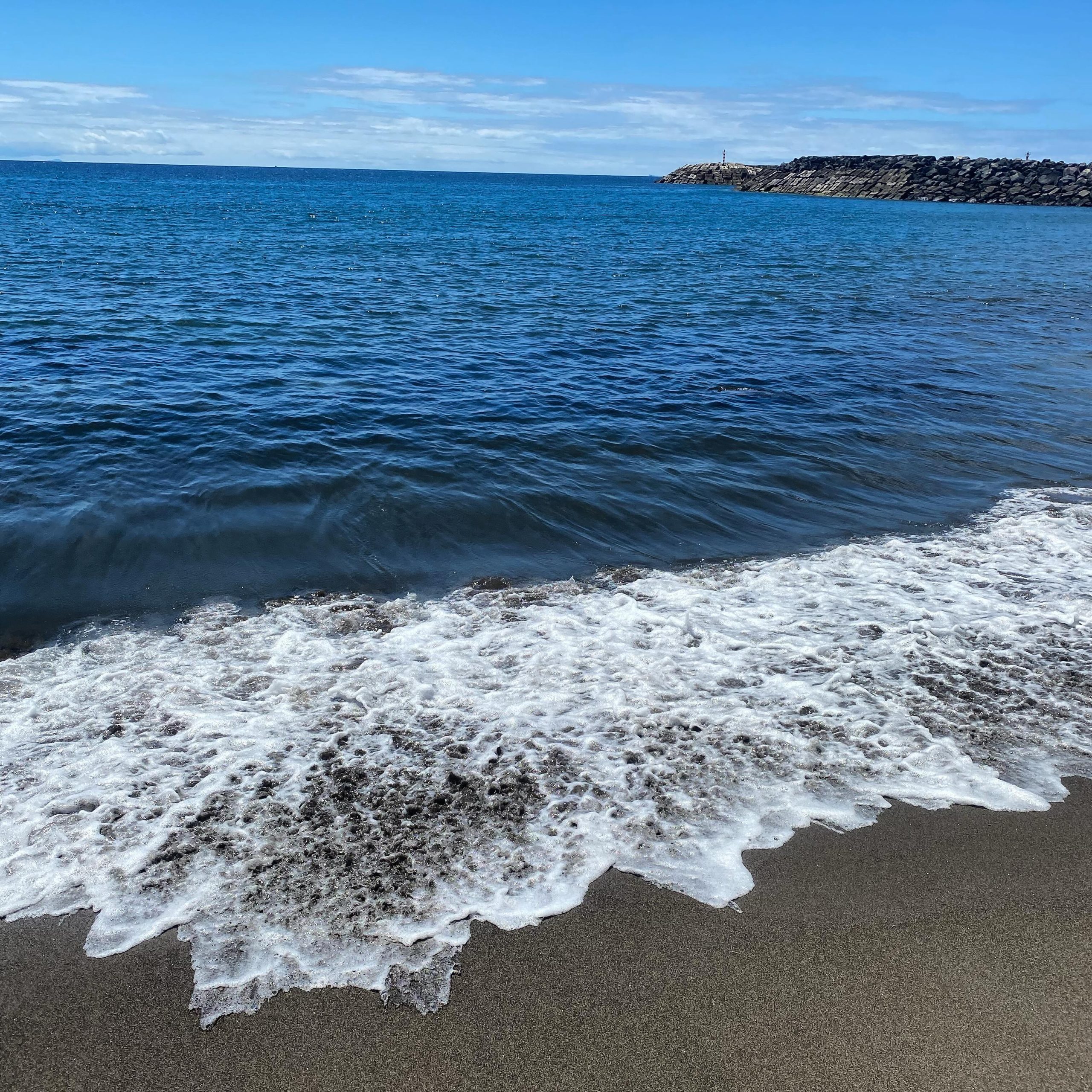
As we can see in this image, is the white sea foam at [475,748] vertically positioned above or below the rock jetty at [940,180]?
above

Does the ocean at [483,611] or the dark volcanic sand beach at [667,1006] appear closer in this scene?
the dark volcanic sand beach at [667,1006]

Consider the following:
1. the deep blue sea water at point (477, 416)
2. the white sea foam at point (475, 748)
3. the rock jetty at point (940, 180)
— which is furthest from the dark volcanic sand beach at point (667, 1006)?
the rock jetty at point (940, 180)

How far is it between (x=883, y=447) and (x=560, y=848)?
37.2 ft

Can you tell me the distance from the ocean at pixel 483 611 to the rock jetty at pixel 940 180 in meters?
110

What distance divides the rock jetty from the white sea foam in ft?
413

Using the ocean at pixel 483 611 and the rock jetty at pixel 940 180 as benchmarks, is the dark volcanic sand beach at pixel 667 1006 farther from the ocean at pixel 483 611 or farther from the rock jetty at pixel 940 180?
the rock jetty at pixel 940 180

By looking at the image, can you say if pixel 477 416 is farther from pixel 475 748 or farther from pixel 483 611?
pixel 475 748

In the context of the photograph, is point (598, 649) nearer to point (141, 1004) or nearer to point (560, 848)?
point (560, 848)

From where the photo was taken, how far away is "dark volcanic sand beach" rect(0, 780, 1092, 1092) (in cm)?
380

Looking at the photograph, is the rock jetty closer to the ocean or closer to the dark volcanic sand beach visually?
the ocean

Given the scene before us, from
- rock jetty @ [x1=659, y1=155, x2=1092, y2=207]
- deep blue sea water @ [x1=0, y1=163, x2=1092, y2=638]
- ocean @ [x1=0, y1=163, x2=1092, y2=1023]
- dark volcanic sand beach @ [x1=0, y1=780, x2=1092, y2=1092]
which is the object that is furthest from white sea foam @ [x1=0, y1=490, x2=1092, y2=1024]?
rock jetty @ [x1=659, y1=155, x2=1092, y2=207]

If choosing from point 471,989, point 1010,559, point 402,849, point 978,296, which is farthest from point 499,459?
point 978,296

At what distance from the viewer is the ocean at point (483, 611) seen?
5.11 meters

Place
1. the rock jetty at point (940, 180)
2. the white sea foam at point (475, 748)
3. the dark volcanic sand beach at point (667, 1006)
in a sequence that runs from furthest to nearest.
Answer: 1. the rock jetty at point (940, 180)
2. the white sea foam at point (475, 748)
3. the dark volcanic sand beach at point (667, 1006)
